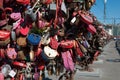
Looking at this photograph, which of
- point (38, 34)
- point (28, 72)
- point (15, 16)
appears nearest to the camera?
point (15, 16)

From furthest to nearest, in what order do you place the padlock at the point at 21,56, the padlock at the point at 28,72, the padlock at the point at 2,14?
the padlock at the point at 28,72, the padlock at the point at 21,56, the padlock at the point at 2,14

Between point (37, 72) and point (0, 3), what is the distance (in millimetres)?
772

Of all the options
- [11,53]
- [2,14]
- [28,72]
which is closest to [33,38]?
[11,53]

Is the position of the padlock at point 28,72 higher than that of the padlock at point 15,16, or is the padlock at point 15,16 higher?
the padlock at point 15,16

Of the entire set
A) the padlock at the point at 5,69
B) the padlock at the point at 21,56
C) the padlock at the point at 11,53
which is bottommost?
the padlock at the point at 5,69

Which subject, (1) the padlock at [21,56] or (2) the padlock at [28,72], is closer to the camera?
(1) the padlock at [21,56]

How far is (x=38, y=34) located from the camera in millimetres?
3230

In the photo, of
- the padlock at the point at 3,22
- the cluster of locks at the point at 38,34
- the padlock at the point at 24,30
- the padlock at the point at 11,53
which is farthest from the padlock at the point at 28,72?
the padlock at the point at 3,22

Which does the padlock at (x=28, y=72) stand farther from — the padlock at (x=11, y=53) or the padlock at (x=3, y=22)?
the padlock at (x=3, y=22)

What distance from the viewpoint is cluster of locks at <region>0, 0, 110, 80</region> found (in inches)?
123

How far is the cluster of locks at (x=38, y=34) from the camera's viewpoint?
3.13 meters

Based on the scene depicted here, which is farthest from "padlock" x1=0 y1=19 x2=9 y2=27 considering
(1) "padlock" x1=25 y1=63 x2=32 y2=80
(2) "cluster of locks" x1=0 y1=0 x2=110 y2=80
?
(1) "padlock" x1=25 y1=63 x2=32 y2=80

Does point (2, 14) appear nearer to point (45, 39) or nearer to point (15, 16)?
point (15, 16)

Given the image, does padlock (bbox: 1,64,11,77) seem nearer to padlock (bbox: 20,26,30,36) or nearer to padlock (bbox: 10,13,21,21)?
padlock (bbox: 20,26,30,36)
